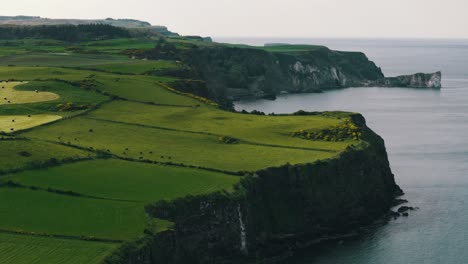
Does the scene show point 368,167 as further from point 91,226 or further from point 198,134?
point 91,226

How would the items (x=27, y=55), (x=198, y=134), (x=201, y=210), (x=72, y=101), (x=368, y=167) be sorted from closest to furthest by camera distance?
(x=201, y=210) → (x=368, y=167) → (x=198, y=134) → (x=72, y=101) → (x=27, y=55)

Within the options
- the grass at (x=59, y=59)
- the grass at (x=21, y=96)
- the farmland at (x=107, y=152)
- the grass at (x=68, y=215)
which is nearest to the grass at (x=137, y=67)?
the grass at (x=59, y=59)

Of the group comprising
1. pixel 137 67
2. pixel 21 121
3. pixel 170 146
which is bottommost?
pixel 170 146

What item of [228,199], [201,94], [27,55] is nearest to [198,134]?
[228,199]

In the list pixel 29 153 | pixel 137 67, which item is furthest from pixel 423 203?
pixel 137 67

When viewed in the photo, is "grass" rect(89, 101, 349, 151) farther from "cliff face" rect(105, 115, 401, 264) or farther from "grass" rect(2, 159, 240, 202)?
"grass" rect(2, 159, 240, 202)

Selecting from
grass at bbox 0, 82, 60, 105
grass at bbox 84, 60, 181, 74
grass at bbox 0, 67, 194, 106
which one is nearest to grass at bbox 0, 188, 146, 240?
grass at bbox 0, 82, 60, 105

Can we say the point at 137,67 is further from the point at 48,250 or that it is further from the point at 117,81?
the point at 48,250
